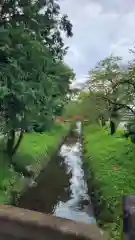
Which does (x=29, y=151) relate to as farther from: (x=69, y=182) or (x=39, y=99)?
(x=39, y=99)

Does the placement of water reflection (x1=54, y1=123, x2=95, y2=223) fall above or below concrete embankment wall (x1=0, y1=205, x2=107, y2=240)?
above

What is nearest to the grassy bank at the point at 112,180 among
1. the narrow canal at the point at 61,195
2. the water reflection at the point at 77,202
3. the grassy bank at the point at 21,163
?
the water reflection at the point at 77,202

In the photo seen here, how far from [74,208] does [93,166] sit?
7.28m

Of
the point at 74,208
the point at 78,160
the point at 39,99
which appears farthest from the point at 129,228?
the point at 78,160

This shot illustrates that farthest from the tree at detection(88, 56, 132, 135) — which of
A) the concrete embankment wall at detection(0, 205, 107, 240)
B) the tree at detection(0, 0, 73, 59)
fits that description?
the concrete embankment wall at detection(0, 205, 107, 240)

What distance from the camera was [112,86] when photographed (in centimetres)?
2934

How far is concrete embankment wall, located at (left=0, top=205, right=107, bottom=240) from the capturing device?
273 centimetres

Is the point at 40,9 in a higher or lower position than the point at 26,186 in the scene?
higher

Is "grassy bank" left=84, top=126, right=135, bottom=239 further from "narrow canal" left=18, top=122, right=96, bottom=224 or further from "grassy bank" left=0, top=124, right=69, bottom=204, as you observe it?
"grassy bank" left=0, top=124, right=69, bottom=204

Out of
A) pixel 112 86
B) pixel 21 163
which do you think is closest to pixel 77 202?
pixel 21 163

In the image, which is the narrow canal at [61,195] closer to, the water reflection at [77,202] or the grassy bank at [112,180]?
the water reflection at [77,202]

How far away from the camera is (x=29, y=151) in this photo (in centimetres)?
2923

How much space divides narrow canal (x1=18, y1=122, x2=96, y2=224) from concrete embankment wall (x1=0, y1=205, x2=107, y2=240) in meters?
11.7

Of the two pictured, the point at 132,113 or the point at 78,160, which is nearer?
the point at 132,113
